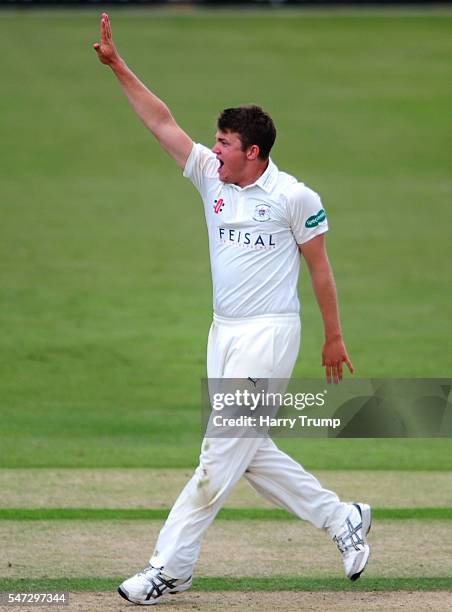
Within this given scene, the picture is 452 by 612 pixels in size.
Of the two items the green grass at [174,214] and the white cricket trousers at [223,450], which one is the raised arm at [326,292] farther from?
the green grass at [174,214]

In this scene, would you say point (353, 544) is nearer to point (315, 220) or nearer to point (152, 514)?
point (315, 220)

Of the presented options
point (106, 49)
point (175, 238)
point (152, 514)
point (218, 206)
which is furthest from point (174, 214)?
point (218, 206)

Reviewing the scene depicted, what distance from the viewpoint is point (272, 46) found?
4019 cm

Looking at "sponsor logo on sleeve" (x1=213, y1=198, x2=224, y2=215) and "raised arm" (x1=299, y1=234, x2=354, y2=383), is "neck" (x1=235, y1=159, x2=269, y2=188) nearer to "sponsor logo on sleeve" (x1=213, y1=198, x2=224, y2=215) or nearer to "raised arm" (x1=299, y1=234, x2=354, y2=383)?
"sponsor logo on sleeve" (x1=213, y1=198, x2=224, y2=215)

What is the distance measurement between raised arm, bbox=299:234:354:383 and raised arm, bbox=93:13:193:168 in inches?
33.1

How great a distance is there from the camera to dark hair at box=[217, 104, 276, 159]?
712cm

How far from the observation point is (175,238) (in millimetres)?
22422

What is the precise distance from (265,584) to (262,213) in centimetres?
197

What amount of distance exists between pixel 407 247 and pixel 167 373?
804 centimetres

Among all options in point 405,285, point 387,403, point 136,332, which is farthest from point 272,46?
point 387,403

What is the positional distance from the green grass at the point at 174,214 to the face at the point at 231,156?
410cm

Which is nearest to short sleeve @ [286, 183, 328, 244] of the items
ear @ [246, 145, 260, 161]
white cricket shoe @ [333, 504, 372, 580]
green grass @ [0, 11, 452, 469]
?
ear @ [246, 145, 260, 161]

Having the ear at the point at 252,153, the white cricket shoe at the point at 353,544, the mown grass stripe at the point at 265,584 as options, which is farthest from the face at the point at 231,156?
the mown grass stripe at the point at 265,584

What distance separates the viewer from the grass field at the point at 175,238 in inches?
426
